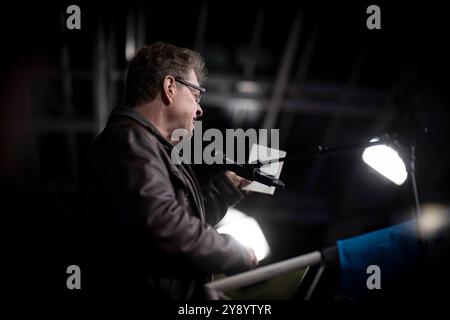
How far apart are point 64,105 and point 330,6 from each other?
156 inches

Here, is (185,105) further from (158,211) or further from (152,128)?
(158,211)

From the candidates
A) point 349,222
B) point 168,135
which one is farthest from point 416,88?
point 168,135

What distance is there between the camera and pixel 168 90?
5.40 feet

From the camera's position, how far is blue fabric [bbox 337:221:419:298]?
151 centimetres

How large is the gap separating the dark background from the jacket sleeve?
3.19m

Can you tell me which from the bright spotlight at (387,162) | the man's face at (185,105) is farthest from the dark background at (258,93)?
the man's face at (185,105)

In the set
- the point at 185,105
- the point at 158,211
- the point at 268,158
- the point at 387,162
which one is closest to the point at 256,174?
the point at 268,158

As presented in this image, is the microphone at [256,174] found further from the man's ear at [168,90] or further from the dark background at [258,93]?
the dark background at [258,93]

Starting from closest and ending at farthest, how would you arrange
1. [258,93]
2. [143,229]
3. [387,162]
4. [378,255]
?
[143,229] → [378,255] → [387,162] → [258,93]

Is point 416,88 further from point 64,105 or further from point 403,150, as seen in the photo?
point 64,105

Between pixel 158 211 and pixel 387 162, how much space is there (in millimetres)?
1519

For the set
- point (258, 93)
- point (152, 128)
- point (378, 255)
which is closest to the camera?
point (152, 128)

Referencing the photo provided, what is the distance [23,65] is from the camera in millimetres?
4125

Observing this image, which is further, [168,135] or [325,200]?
[325,200]
